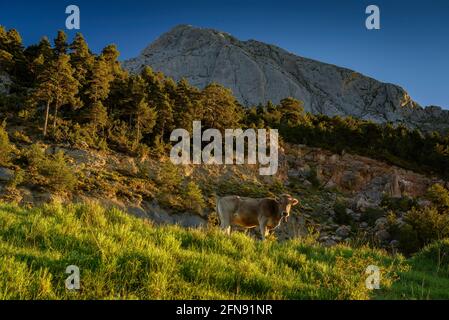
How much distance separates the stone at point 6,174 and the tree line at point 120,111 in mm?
10380

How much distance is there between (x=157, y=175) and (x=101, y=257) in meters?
39.2

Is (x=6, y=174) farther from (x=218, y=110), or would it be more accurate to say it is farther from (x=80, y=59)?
(x=218, y=110)

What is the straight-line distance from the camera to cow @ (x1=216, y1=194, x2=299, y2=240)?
1496 centimetres

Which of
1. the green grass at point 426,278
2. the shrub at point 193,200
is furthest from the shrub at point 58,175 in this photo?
the green grass at point 426,278

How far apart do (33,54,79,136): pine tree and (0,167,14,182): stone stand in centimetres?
1104

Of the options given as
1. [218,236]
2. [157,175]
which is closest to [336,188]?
[157,175]

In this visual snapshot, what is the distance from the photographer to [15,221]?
293 inches

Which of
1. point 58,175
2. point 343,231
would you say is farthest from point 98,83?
point 343,231

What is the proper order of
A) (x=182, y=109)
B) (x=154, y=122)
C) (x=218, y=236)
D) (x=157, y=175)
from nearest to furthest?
1. (x=218, y=236)
2. (x=157, y=175)
3. (x=154, y=122)
4. (x=182, y=109)

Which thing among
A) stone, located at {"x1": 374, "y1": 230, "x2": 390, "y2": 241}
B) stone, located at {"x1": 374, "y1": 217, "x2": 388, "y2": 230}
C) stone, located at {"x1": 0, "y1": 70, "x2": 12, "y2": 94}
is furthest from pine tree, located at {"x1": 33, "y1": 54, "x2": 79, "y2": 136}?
stone, located at {"x1": 374, "y1": 217, "x2": 388, "y2": 230}

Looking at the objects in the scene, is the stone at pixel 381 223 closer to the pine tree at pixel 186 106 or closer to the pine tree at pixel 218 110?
the pine tree at pixel 218 110

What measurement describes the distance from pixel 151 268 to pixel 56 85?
44668mm
